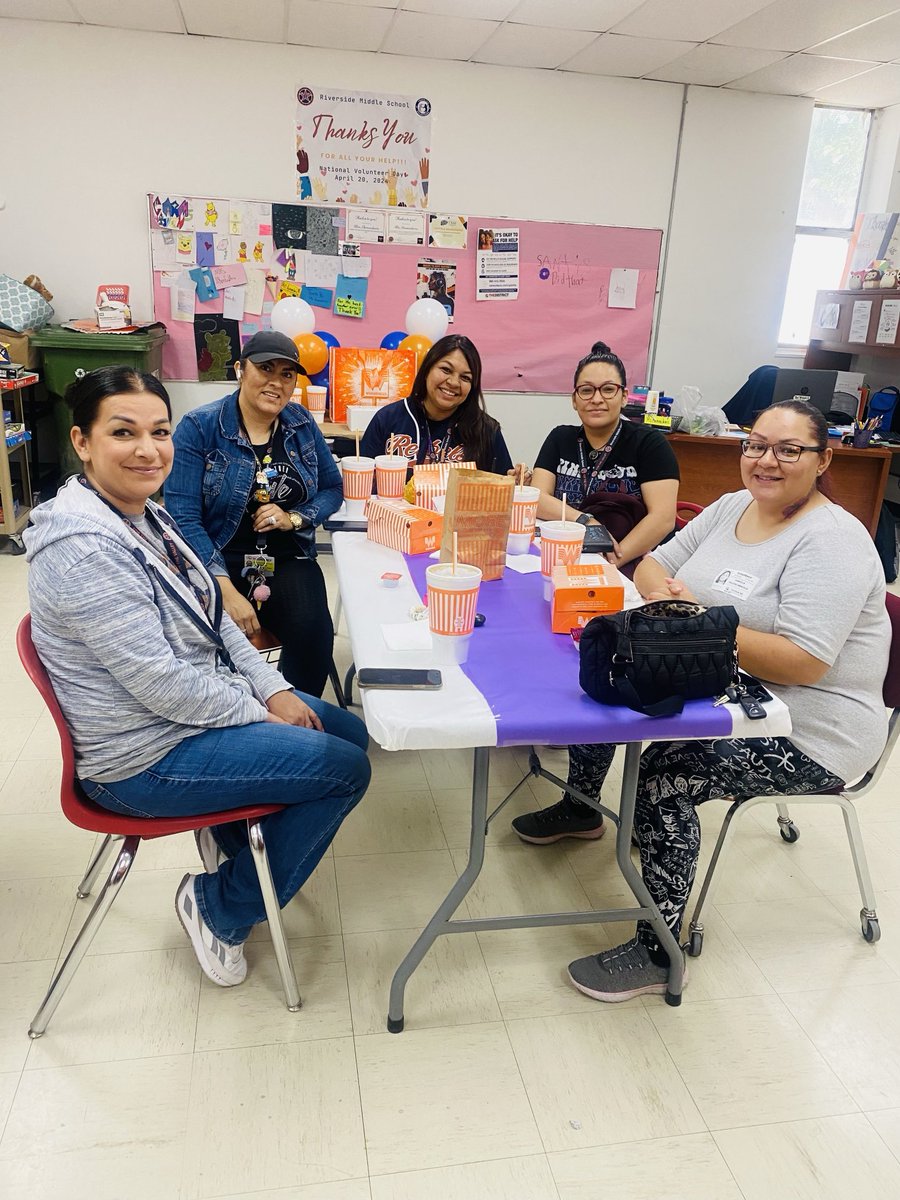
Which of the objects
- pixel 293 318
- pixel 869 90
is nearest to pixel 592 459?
pixel 293 318

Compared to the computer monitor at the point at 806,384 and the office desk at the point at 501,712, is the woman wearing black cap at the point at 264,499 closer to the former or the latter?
the office desk at the point at 501,712

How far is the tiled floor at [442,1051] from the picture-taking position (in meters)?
1.39

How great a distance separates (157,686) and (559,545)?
903mm

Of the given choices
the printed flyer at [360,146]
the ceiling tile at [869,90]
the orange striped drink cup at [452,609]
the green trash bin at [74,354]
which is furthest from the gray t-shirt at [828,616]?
the ceiling tile at [869,90]

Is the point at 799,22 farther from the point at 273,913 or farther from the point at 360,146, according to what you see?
the point at 273,913

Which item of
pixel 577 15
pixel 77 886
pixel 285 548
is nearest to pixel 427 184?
pixel 577 15

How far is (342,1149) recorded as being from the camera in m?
1.42

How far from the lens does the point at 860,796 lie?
1900mm

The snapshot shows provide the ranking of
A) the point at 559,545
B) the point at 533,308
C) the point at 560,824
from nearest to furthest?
the point at 559,545 < the point at 560,824 < the point at 533,308

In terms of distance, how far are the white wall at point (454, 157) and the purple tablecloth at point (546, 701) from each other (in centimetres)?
430

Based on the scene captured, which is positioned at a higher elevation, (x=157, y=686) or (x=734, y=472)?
(x=157, y=686)

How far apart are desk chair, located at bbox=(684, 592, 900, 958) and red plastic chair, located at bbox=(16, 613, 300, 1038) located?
3.11 feet

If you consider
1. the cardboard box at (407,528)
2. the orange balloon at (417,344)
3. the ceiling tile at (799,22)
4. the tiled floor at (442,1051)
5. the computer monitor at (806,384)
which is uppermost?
the ceiling tile at (799,22)

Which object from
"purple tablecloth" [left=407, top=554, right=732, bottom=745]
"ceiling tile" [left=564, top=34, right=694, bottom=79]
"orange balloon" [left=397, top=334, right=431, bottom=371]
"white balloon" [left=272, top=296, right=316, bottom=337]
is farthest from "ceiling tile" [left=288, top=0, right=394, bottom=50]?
"purple tablecloth" [left=407, top=554, right=732, bottom=745]
